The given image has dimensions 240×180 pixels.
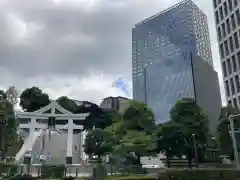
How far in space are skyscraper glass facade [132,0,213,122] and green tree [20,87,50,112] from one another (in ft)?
103

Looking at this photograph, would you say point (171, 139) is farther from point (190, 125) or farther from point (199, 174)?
point (199, 174)

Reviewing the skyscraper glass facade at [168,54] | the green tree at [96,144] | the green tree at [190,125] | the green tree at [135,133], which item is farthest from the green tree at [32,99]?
the green tree at [190,125]

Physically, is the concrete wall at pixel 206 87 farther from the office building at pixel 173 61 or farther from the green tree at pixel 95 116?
the green tree at pixel 95 116

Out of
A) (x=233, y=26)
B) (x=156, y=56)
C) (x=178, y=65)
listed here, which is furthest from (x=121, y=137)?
(x=156, y=56)

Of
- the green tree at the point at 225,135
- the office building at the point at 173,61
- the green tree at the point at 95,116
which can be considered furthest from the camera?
the green tree at the point at 95,116

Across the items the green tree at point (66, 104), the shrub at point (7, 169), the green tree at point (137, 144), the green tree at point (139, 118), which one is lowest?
the shrub at point (7, 169)

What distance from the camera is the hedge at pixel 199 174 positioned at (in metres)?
18.7

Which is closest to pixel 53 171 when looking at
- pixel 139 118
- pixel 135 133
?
pixel 135 133

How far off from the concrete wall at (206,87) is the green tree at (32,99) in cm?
3729

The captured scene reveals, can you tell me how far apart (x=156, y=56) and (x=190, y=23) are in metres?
14.0

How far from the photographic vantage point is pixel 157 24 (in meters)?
95.7

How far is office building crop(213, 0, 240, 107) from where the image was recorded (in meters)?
49.2

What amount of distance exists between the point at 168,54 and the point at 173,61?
17.1 feet

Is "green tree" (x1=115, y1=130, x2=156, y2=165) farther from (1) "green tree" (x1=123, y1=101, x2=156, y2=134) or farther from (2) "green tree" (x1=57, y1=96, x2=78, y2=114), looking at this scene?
(2) "green tree" (x1=57, y1=96, x2=78, y2=114)
